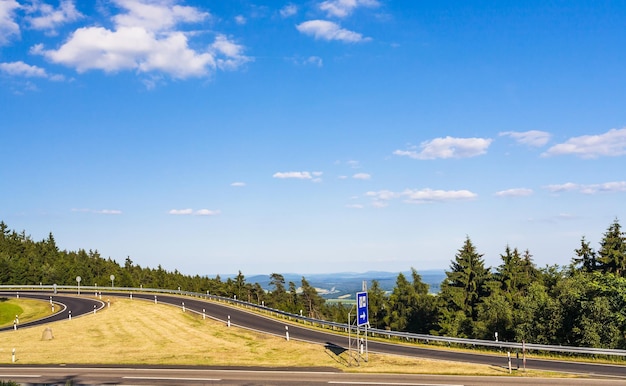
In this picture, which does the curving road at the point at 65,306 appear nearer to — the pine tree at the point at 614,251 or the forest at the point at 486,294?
the forest at the point at 486,294

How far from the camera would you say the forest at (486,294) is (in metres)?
36.2

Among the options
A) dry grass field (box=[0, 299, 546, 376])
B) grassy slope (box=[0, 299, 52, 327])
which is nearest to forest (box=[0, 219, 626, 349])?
dry grass field (box=[0, 299, 546, 376])

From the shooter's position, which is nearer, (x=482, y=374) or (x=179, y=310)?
(x=482, y=374)

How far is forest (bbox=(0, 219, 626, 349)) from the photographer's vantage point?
36.2 m

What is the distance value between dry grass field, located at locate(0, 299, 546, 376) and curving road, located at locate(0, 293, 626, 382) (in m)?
2.11

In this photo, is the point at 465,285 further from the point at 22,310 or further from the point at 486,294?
the point at 22,310

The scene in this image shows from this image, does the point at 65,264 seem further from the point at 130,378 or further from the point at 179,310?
the point at 130,378

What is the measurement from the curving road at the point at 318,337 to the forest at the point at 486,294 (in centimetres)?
851

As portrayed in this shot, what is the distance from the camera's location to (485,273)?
73.5 metres

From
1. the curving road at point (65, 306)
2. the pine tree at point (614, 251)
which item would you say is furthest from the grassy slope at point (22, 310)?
the pine tree at point (614, 251)

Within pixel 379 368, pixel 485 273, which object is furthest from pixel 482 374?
pixel 485 273

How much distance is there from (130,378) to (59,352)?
12453 mm

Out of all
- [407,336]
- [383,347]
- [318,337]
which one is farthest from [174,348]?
[407,336]

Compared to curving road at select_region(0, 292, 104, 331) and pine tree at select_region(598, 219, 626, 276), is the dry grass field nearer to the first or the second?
curving road at select_region(0, 292, 104, 331)
